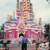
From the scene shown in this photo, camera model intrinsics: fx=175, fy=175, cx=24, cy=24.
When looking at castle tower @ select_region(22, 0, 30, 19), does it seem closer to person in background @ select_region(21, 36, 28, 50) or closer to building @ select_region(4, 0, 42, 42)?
building @ select_region(4, 0, 42, 42)

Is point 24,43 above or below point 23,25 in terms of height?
below

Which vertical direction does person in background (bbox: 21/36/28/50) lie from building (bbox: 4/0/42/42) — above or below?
below

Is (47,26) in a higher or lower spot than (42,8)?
lower

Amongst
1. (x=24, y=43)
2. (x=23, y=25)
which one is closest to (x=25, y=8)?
(x=23, y=25)

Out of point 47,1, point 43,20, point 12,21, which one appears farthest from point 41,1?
point 12,21

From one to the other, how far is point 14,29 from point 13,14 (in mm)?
122

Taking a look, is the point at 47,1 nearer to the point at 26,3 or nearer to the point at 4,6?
the point at 26,3

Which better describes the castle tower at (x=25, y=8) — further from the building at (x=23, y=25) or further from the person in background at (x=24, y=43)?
the person in background at (x=24, y=43)

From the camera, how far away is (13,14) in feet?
4.66

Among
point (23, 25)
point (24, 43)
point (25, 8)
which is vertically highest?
point (25, 8)

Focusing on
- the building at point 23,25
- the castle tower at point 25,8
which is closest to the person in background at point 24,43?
the building at point 23,25

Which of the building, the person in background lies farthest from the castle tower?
the person in background

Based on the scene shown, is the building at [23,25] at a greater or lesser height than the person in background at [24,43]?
greater

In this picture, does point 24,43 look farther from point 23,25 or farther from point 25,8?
point 25,8
